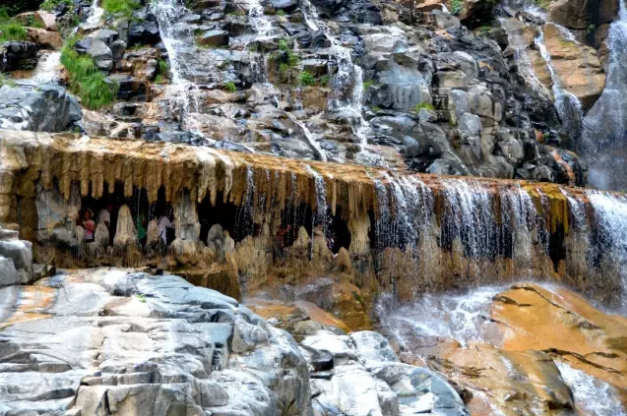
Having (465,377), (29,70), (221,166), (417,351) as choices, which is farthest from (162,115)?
(465,377)

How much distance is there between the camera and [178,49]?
72.6ft

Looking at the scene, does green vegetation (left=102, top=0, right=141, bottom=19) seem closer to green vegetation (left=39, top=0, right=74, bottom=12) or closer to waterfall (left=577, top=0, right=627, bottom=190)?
green vegetation (left=39, top=0, right=74, bottom=12)

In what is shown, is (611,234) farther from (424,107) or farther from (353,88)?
(353,88)

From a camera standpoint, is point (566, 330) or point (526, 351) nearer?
point (526, 351)

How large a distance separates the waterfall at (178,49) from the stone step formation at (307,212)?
0.11 metres

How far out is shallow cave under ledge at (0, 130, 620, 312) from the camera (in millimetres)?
11109

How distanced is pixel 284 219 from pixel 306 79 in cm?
943

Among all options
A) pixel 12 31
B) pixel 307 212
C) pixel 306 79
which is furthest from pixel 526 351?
pixel 12 31

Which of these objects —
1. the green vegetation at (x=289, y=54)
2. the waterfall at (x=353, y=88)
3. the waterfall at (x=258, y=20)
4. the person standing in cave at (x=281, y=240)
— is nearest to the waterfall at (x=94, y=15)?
the waterfall at (x=258, y=20)

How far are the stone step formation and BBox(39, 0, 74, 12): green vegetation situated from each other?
60 mm

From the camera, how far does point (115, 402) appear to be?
4957 mm

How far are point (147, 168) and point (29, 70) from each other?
33.7ft

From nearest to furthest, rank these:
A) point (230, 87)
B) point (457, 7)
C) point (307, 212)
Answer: point (307, 212), point (230, 87), point (457, 7)

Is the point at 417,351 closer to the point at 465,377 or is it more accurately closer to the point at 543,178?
the point at 465,377
